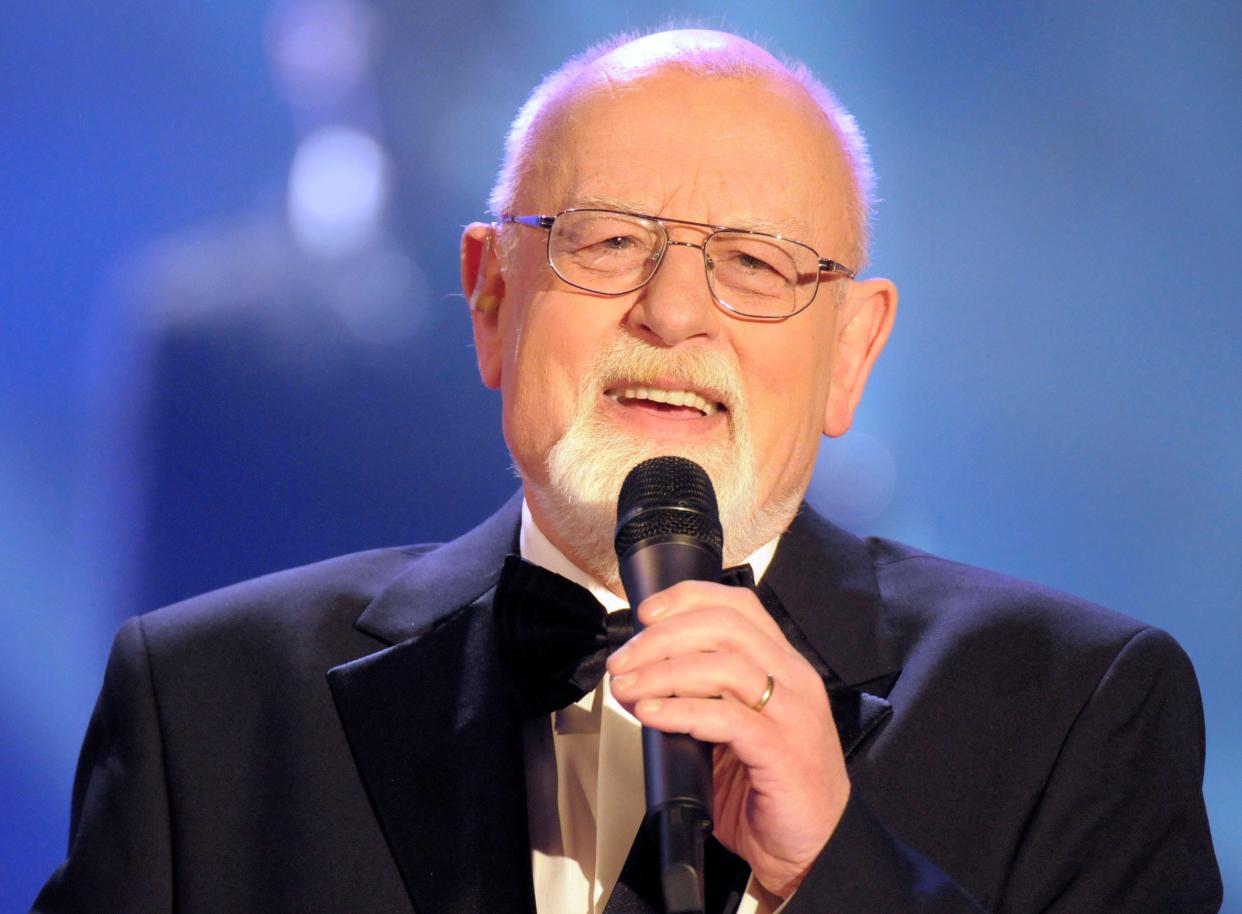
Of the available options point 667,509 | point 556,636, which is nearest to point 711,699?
point 667,509

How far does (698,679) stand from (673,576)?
0.33ft

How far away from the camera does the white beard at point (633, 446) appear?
74.7 inches

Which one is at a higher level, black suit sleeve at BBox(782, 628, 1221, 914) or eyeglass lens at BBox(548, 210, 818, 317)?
eyeglass lens at BBox(548, 210, 818, 317)

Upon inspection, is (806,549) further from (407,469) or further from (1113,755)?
(407,469)

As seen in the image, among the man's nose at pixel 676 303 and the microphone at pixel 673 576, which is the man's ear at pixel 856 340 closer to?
the man's nose at pixel 676 303

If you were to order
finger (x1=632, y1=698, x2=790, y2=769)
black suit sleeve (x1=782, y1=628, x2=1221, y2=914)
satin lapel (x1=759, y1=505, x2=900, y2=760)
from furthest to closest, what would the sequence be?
satin lapel (x1=759, y1=505, x2=900, y2=760)
black suit sleeve (x1=782, y1=628, x2=1221, y2=914)
finger (x1=632, y1=698, x2=790, y2=769)

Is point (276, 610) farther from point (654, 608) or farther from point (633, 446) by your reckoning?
point (654, 608)

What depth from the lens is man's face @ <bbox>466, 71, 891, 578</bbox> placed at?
192 cm

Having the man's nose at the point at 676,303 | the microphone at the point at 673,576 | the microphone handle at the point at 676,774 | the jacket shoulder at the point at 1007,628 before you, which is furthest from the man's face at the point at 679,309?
the microphone handle at the point at 676,774

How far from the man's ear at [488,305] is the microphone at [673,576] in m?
0.77

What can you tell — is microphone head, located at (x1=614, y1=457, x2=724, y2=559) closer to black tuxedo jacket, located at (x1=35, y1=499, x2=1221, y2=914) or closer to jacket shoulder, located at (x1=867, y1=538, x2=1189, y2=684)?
black tuxedo jacket, located at (x1=35, y1=499, x2=1221, y2=914)

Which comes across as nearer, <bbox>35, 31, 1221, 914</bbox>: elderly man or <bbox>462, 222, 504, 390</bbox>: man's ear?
<bbox>35, 31, 1221, 914</bbox>: elderly man

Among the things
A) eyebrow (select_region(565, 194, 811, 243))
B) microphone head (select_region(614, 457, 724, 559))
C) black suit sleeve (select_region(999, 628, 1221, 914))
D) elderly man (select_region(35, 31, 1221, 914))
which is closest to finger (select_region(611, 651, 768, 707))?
microphone head (select_region(614, 457, 724, 559))

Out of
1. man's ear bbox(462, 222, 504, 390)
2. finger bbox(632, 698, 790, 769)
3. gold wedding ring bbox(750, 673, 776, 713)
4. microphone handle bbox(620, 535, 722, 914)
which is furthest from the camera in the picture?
man's ear bbox(462, 222, 504, 390)
